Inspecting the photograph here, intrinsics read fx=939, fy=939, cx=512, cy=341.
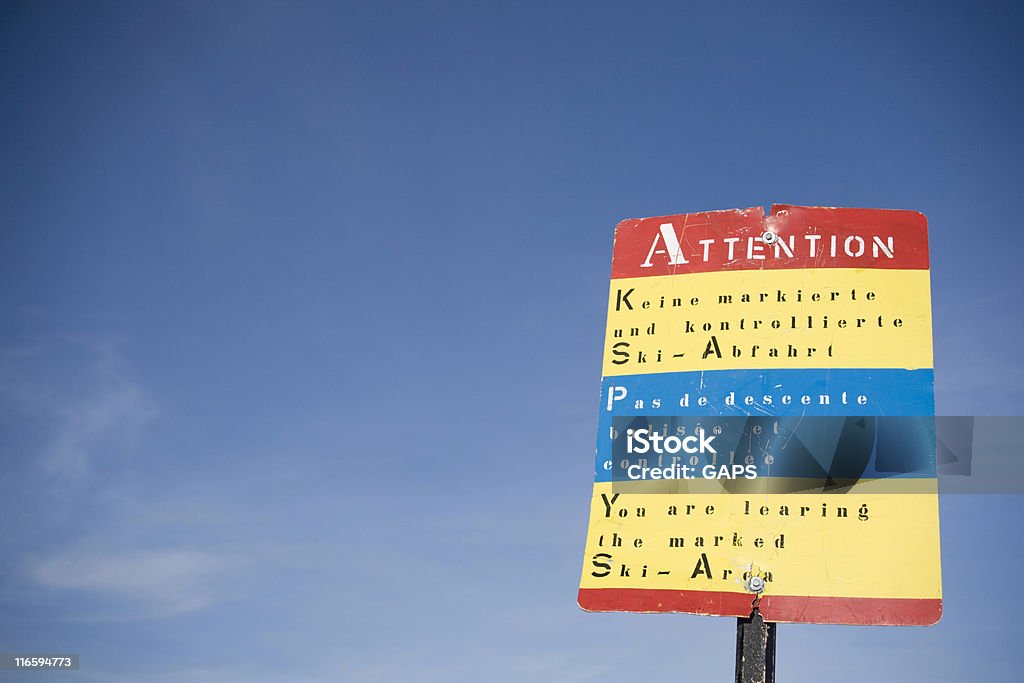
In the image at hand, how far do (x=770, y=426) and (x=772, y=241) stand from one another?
1.12 meters

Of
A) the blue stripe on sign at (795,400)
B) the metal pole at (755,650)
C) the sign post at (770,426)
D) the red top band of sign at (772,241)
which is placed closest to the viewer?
the metal pole at (755,650)

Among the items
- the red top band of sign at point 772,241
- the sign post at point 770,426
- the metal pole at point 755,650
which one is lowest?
the metal pole at point 755,650

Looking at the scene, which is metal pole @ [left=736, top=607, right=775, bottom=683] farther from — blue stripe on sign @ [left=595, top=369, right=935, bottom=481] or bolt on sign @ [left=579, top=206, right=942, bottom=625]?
blue stripe on sign @ [left=595, top=369, right=935, bottom=481]

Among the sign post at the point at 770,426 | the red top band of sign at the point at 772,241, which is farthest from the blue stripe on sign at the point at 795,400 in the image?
the red top band of sign at the point at 772,241

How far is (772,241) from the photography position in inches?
218

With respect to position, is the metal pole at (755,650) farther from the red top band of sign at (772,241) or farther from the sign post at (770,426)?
the red top band of sign at (772,241)

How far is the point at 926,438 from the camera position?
16.2ft

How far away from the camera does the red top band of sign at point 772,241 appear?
536cm

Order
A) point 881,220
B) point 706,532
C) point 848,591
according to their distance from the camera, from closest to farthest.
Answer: point 848,591
point 706,532
point 881,220

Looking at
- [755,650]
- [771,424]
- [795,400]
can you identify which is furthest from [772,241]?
[755,650]

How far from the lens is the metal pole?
15.4 feet

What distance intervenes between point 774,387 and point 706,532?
2.94 ft

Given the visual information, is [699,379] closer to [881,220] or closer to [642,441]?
[642,441]

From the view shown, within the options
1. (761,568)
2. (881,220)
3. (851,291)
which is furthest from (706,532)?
(881,220)
